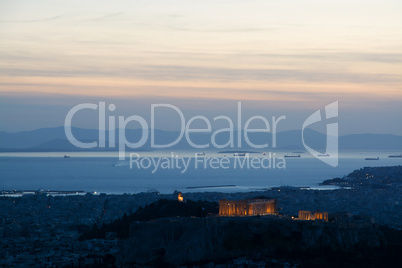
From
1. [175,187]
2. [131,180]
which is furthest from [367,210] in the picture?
[131,180]

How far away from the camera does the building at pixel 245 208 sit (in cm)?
4750

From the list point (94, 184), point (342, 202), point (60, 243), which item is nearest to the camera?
point (60, 243)

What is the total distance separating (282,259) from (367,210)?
34254 mm

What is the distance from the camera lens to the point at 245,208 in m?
47.5

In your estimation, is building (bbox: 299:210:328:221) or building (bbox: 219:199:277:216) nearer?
building (bbox: 299:210:328:221)

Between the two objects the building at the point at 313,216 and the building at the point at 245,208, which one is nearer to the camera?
the building at the point at 313,216

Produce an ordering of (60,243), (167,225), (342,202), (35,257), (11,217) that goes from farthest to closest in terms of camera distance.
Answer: (342,202), (11,217), (60,243), (35,257), (167,225)

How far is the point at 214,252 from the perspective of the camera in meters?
41.7

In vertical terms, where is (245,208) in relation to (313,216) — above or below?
above

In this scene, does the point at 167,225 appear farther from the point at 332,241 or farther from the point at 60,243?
the point at 60,243

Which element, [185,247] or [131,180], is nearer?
[185,247]

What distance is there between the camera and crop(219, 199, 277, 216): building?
156 ft

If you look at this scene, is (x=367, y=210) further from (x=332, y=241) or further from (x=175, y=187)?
(x=175, y=187)

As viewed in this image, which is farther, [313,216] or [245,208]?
[245,208]
